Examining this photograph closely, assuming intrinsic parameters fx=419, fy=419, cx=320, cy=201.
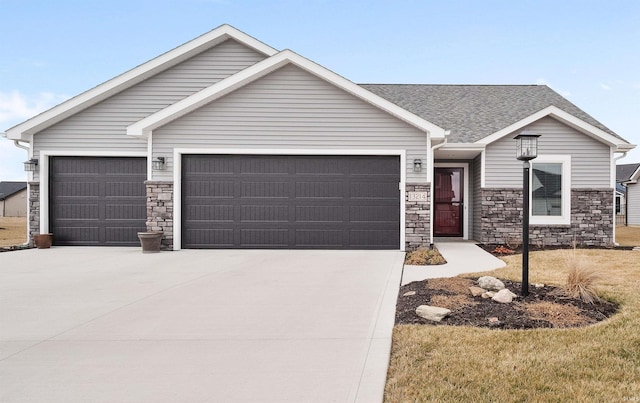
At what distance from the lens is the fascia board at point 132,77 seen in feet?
36.8

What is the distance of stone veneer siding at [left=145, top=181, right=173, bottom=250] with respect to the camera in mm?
10500

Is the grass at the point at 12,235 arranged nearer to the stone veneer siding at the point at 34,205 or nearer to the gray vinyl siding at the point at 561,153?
the stone veneer siding at the point at 34,205

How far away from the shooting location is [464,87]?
16062mm

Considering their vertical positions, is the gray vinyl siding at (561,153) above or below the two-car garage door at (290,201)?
above

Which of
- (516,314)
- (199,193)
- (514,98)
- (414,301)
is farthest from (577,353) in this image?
(514,98)

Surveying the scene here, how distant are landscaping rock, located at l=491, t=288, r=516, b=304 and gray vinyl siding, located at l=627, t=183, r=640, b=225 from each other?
2688cm

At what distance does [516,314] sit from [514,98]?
1251 centimetres

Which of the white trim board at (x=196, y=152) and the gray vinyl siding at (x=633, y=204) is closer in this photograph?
the white trim board at (x=196, y=152)

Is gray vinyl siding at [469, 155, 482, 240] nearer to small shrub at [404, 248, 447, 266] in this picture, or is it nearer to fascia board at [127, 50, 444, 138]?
fascia board at [127, 50, 444, 138]

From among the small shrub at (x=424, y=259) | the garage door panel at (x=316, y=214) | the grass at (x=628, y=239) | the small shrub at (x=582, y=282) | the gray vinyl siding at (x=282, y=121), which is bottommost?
the grass at (x=628, y=239)

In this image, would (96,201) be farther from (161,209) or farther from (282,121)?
(282,121)

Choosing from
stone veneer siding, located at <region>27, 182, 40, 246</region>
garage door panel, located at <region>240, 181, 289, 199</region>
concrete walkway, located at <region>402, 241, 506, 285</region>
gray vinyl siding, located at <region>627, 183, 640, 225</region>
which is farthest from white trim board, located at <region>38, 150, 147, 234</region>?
gray vinyl siding, located at <region>627, 183, 640, 225</region>

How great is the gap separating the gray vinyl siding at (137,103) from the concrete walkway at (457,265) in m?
7.93

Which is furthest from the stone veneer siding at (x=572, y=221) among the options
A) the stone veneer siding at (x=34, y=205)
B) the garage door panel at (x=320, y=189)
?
the stone veneer siding at (x=34, y=205)
